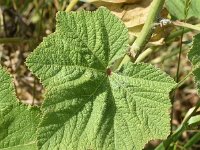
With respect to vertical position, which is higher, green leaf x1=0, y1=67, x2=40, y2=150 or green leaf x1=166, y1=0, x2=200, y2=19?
green leaf x1=166, y1=0, x2=200, y2=19

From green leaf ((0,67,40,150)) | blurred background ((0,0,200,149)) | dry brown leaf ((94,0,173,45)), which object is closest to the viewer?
green leaf ((0,67,40,150))

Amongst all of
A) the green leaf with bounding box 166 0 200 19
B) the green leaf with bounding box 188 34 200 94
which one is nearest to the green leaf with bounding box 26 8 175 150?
the green leaf with bounding box 188 34 200 94

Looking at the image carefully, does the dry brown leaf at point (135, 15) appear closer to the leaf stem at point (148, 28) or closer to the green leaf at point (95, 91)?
the leaf stem at point (148, 28)

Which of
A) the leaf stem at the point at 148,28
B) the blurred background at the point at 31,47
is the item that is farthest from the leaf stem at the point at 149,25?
the blurred background at the point at 31,47

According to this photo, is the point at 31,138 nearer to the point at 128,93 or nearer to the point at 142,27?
the point at 128,93

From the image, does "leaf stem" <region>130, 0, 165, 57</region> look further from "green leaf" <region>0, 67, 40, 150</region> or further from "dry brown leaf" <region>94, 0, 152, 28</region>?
"green leaf" <region>0, 67, 40, 150</region>

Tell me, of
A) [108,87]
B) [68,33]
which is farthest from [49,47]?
[108,87]
